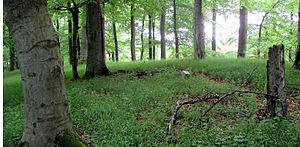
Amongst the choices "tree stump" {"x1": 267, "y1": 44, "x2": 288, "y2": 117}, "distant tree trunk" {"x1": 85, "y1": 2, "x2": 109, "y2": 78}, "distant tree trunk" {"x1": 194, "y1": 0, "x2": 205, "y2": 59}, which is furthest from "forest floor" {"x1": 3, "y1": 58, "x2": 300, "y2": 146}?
"distant tree trunk" {"x1": 194, "y1": 0, "x2": 205, "y2": 59}

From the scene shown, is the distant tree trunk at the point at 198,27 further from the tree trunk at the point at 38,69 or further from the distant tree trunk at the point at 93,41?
the tree trunk at the point at 38,69

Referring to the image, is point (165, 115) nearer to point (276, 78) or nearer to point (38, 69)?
point (276, 78)

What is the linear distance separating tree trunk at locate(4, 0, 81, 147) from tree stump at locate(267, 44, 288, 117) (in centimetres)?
410

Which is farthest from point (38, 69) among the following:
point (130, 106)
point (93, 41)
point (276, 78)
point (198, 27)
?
point (198, 27)

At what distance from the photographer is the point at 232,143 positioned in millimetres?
3113

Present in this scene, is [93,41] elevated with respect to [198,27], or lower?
lower

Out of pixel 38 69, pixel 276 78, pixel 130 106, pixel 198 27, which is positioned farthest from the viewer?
pixel 198 27

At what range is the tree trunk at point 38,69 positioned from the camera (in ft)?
8.41

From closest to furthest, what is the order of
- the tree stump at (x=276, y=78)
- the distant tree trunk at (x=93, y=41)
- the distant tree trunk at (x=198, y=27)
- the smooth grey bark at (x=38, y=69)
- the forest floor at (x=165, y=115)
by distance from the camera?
the smooth grey bark at (x=38, y=69) < the forest floor at (x=165, y=115) < the tree stump at (x=276, y=78) < the distant tree trunk at (x=93, y=41) < the distant tree trunk at (x=198, y=27)

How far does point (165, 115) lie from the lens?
4461 millimetres

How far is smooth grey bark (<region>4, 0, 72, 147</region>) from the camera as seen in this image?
8.41 ft

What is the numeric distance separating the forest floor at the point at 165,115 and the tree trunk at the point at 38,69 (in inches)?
37.1

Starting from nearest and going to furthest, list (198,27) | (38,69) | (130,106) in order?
(38,69), (130,106), (198,27)

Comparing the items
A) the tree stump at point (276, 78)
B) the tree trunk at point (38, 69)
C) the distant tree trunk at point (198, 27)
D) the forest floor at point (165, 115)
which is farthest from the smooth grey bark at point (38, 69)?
the distant tree trunk at point (198, 27)
